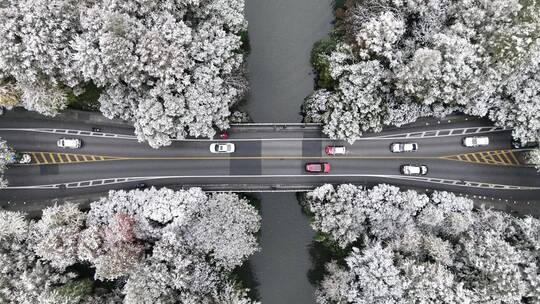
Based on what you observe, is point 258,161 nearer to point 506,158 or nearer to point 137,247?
point 137,247

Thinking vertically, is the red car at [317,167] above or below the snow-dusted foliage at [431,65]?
below

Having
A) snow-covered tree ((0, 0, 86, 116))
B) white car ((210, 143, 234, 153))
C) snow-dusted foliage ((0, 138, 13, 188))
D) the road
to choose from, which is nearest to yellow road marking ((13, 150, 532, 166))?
the road

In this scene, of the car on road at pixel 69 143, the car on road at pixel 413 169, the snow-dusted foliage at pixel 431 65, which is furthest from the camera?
the car on road at pixel 69 143

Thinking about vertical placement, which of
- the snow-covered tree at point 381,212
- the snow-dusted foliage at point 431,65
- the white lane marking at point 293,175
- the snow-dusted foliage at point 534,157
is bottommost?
the snow-covered tree at point 381,212

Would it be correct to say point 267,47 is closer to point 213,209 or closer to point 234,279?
point 213,209

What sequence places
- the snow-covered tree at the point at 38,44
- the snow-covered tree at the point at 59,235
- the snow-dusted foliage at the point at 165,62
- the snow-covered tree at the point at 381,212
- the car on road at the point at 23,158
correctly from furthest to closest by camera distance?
the car on road at the point at 23,158 → the snow-covered tree at the point at 381,212 → the snow-covered tree at the point at 59,235 → the snow-dusted foliage at the point at 165,62 → the snow-covered tree at the point at 38,44

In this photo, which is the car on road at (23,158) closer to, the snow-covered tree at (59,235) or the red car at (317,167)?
the snow-covered tree at (59,235)

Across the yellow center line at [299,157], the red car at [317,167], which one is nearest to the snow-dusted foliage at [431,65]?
the yellow center line at [299,157]
